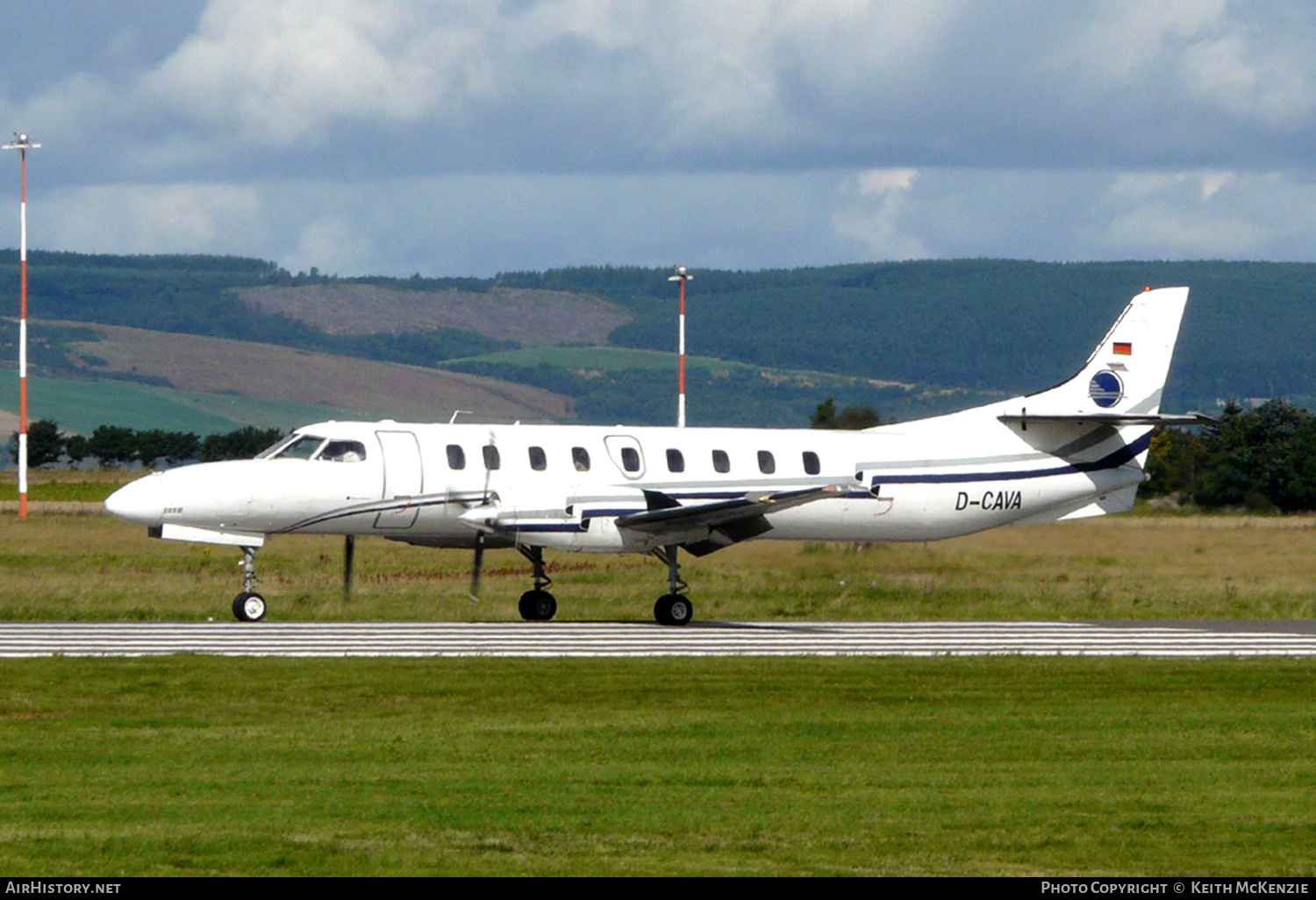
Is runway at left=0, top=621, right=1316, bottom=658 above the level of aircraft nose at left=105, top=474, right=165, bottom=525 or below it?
below

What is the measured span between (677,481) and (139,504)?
8.58 metres

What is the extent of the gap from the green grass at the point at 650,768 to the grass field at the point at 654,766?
0.14 ft

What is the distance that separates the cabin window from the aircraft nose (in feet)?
8.49

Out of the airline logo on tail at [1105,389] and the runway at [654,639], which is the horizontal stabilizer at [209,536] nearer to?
the runway at [654,639]

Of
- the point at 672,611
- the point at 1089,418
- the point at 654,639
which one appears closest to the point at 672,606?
the point at 672,611

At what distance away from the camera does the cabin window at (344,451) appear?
94.6ft

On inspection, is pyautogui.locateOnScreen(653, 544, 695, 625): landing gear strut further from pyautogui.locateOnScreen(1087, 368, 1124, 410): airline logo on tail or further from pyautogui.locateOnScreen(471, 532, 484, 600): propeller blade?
pyautogui.locateOnScreen(1087, 368, 1124, 410): airline logo on tail

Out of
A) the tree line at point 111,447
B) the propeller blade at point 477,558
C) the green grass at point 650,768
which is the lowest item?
the green grass at point 650,768

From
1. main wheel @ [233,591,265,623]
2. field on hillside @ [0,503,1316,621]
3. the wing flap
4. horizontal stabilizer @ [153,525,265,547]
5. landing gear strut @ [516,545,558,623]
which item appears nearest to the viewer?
horizontal stabilizer @ [153,525,265,547]

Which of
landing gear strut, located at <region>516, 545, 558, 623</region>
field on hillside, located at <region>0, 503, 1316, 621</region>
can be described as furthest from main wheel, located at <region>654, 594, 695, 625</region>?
field on hillside, located at <region>0, 503, 1316, 621</region>

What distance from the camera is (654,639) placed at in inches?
1060

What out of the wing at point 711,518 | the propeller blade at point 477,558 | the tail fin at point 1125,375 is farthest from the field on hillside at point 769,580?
the tail fin at point 1125,375

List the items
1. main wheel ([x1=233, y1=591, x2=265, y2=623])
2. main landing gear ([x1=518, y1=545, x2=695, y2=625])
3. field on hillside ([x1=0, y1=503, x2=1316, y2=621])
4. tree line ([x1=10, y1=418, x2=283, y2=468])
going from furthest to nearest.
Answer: tree line ([x1=10, y1=418, x2=283, y2=468]) → field on hillside ([x1=0, y1=503, x2=1316, y2=621]) → main landing gear ([x1=518, y1=545, x2=695, y2=625]) → main wheel ([x1=233, y1=591, x2=265, y2=623])

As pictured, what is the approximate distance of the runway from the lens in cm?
2423
